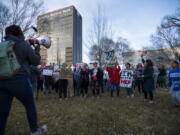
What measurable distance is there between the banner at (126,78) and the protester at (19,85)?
6568mm

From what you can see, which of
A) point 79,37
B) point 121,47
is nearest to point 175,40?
point 121,47

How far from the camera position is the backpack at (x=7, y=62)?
2027 millimetres

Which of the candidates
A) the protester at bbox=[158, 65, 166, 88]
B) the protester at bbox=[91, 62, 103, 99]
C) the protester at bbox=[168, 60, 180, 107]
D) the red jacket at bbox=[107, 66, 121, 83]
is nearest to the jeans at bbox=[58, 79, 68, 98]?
the protester at bbox=[91, 62, 103, 99]

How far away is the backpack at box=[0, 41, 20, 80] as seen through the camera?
2027 millimetres

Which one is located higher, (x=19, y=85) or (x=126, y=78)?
(x=19, y=85)

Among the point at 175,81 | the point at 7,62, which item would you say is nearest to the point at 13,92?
the point at 7,62

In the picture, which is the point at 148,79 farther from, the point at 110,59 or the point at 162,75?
the point at 162,75

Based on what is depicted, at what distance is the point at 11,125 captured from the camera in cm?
357

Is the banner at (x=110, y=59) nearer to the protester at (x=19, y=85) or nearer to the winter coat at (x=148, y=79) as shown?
the winter coat at (x=148, y=79)

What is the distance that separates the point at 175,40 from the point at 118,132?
113ft

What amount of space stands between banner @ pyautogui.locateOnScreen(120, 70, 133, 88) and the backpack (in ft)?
22.8

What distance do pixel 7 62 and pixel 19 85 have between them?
0.37 m

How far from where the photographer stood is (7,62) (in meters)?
2.05

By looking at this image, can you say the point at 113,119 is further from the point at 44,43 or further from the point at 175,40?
the point at 175,40
